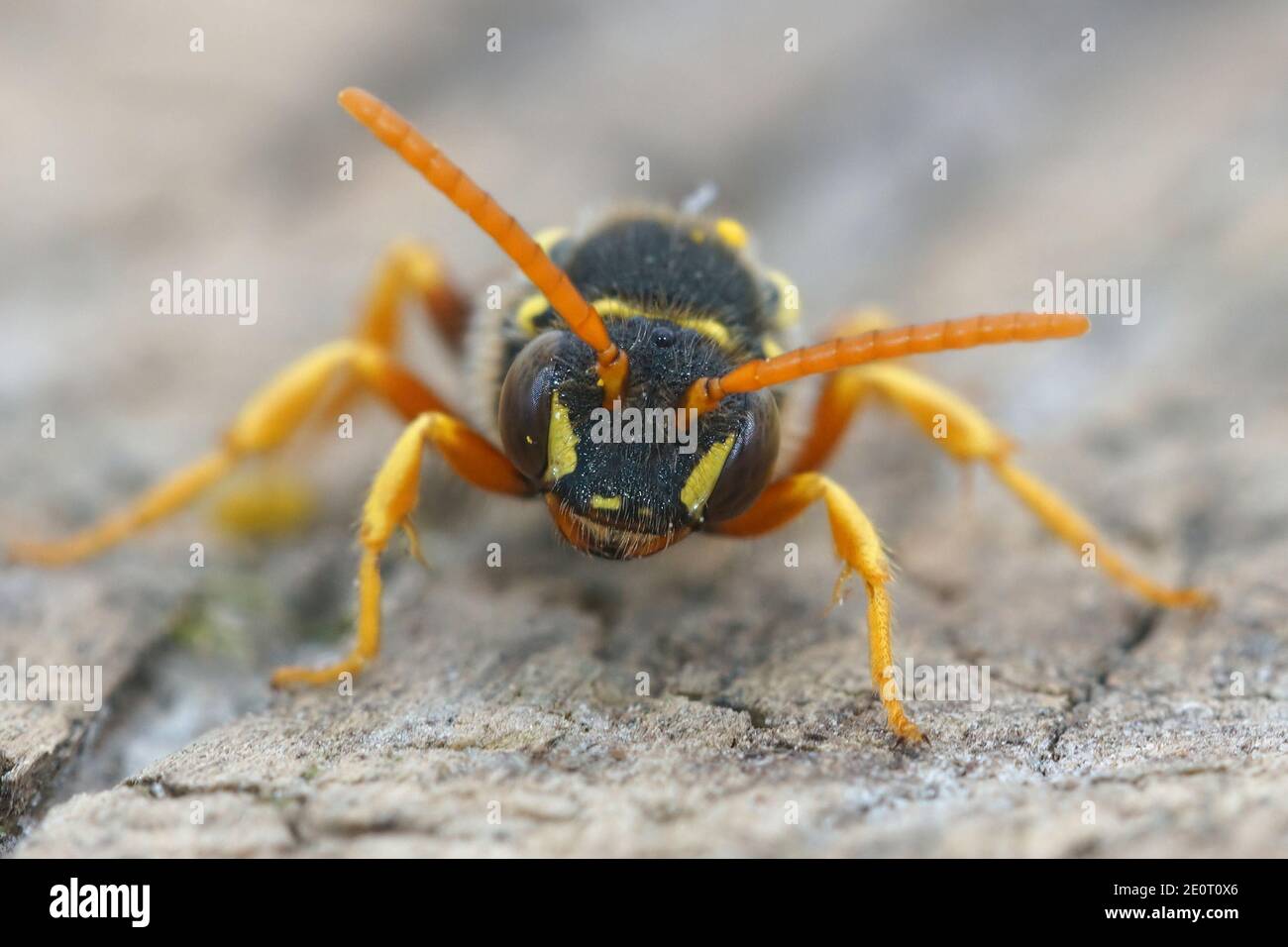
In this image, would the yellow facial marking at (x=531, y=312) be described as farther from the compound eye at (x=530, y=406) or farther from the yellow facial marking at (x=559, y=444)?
the yellow facial marking at (x=559, y=444)

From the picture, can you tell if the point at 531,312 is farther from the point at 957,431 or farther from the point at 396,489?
the point at 957,431

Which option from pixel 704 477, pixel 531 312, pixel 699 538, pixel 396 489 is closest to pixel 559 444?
pixel 704 477

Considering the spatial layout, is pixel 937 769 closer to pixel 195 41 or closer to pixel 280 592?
pixel 280 592

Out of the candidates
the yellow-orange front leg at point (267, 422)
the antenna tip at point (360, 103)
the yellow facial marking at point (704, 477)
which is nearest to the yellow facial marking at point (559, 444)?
the yellow facial marking at point (704, 477)

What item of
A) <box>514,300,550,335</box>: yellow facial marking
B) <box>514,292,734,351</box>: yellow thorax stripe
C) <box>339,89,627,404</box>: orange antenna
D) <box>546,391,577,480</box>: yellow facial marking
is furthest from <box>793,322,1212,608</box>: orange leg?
<box>339,89,627,404</box>: orange antenna

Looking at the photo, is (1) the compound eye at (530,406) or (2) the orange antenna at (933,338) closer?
(2) the orange antenna at (933,338)

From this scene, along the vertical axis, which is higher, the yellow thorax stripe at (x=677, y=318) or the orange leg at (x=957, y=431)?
the yellow thorax stripe at (x=677, y=318)

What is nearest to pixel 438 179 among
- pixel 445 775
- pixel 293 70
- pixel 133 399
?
pixel 445 775
